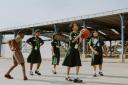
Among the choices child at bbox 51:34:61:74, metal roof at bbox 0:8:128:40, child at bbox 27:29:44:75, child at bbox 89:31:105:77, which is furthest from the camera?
metal roof at bbox 0:8:128:40

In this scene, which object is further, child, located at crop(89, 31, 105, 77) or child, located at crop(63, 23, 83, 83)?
child, located at crop(89, 31, 105, 77)

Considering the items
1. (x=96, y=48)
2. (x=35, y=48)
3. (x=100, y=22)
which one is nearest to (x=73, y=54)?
(x=96, y=48)

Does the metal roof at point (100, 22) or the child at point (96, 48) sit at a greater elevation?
the metal roof at point (100, 22)

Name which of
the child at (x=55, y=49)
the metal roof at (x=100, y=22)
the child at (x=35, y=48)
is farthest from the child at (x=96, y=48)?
the metal roof at (x=100, y=22)

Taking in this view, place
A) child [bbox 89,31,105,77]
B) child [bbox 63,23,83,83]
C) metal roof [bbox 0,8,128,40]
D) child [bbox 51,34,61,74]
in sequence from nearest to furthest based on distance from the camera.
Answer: child [bbox 63,23,83,83] → child [bbox 89,31,105,77] → child [bbox 51,34,61,74] → metal roof [bbox 0,8,128,40]

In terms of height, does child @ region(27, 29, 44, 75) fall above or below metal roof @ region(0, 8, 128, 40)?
below

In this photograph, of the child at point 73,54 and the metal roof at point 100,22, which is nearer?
the child at point 73,54

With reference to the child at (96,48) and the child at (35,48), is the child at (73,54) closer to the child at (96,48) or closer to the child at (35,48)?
the child at (96,48)

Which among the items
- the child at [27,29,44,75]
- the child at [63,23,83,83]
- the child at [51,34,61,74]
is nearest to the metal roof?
the child at [51,34,61,74]

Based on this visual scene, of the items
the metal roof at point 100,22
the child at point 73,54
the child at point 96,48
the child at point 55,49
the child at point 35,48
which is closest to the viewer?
the child at point 73,54

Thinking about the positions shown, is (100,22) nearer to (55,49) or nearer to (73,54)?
(55,49)

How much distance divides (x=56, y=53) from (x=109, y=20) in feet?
67.1

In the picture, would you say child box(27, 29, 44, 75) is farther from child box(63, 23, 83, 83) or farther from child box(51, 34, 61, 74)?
child box(63, 23, 83, 83)

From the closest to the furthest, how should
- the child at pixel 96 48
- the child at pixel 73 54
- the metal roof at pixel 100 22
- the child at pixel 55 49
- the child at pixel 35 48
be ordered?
1. the child at pixel 73 54
2. the child at pixel 96 48
3. the child at pixel 35 48
4. the child at pixel 55 49
5. the metal roof at pixel 100 22
